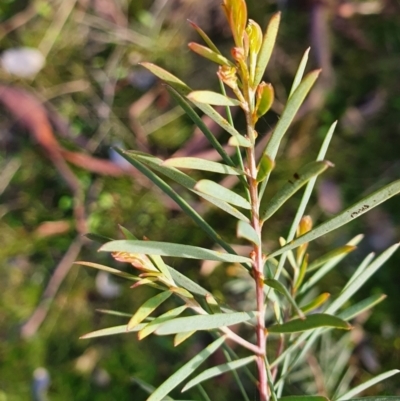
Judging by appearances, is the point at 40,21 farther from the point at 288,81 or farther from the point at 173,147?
the point at 288,81

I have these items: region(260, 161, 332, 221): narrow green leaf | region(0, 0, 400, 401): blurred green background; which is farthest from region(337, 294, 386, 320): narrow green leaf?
region(0, 0, 400, 401): blurred green background

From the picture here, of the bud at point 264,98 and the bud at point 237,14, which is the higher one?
Answer: the bud at point 237,14

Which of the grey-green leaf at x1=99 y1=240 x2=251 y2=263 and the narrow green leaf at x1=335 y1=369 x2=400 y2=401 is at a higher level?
the grey-green leaf at x1=99 y1=240 x2=251 y2=263

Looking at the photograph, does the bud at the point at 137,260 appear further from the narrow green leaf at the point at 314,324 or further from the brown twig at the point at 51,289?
the brown twig at the point at 51,289

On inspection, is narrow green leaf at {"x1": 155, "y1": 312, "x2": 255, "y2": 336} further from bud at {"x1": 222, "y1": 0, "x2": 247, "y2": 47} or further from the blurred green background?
the blurred green background

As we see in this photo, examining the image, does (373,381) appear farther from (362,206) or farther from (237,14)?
(237,14)

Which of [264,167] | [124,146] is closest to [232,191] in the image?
[264,167]

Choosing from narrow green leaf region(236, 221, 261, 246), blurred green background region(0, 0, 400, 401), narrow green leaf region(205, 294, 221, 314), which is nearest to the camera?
narrow green leaf region(236, 221, 261, 246)

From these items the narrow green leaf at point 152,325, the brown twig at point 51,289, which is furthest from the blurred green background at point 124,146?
the narrow green leaf at point 152,325
